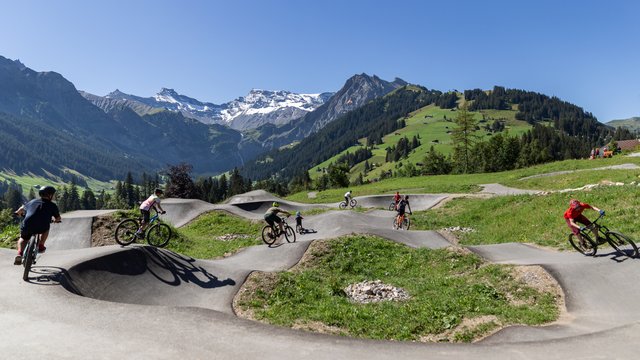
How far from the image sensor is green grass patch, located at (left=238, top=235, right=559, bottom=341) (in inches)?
456

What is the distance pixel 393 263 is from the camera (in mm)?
20094

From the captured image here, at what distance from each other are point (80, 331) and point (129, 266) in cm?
716

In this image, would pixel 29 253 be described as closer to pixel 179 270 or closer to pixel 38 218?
pixel 38 218

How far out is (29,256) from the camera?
36.6ft

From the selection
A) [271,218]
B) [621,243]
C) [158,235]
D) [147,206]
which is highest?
[147,206]

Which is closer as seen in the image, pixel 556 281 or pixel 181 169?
pixel 556 281

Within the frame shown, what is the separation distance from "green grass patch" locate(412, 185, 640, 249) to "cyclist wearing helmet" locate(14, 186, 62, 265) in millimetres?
22246

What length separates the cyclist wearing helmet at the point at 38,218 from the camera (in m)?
11.9

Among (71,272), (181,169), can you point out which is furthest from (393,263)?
(181,169)

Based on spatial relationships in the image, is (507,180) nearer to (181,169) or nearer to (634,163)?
(634,163)

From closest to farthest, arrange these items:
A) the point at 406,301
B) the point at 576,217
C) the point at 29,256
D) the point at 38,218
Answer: the point at 29,256 → the point at 38,218 → the point at 406,301 → the point at 576,217

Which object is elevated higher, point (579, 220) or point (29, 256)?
point (29, 256)

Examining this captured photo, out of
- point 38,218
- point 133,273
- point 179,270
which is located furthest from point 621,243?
point 38,218

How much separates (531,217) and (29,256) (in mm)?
28028
